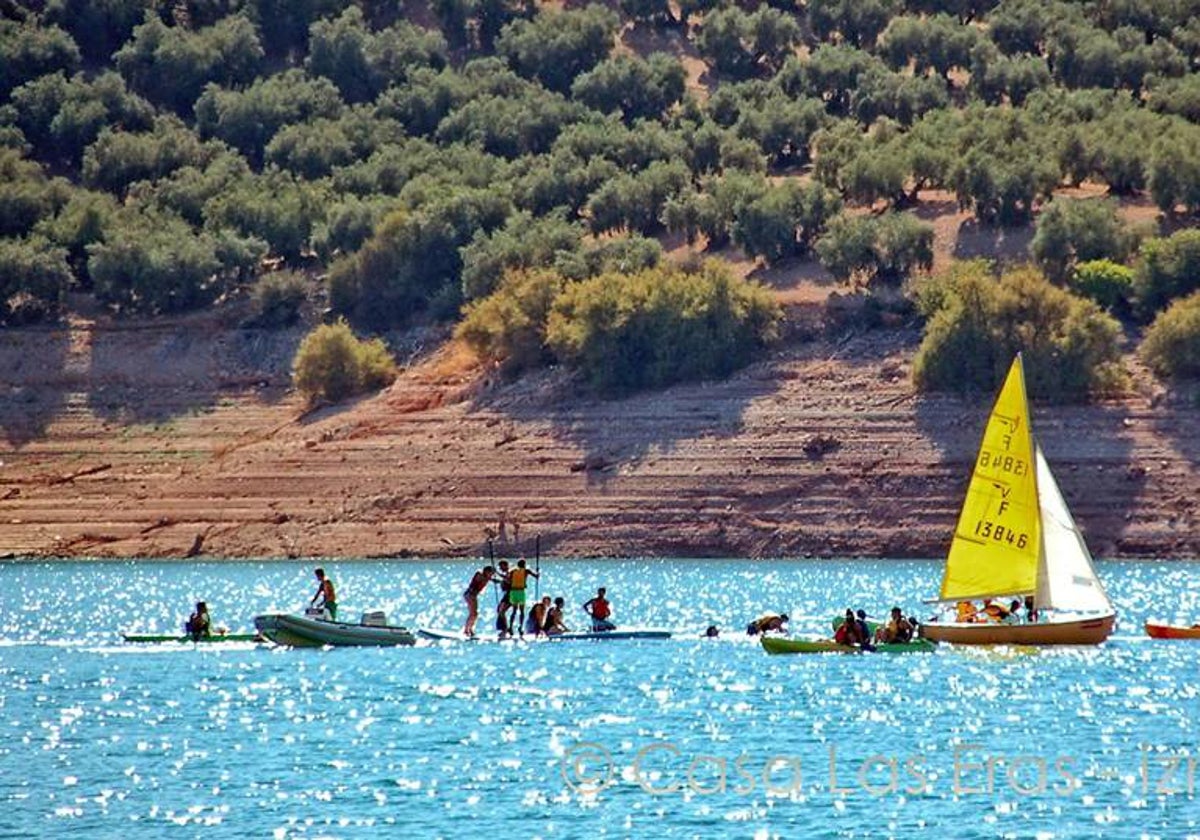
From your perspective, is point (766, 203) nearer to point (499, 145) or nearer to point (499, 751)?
point (499, 145)

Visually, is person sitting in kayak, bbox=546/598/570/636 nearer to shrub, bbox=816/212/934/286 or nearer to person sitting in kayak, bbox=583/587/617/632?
person sitting in kayak, bbox=583/587/617/632

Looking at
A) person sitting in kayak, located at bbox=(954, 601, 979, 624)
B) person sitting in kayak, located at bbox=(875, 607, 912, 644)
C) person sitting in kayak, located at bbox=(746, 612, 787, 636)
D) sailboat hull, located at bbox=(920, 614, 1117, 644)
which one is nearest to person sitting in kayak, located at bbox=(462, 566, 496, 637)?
person sitting in kayak, located at bbox=(746, 612, 787, 636)

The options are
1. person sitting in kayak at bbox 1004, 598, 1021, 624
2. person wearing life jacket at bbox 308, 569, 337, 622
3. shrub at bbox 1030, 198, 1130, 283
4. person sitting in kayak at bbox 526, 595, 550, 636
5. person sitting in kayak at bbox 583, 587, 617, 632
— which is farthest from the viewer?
shrub at bbox 1030, 198, 1130, 283

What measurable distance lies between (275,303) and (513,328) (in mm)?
15562

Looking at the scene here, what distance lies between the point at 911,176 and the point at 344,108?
38.8m

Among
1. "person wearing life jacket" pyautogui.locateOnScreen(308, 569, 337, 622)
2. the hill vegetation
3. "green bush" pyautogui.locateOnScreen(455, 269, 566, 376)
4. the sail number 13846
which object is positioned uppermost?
the hill vegetation

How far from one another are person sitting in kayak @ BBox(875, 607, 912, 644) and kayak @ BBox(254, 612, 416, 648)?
1037 centimetres

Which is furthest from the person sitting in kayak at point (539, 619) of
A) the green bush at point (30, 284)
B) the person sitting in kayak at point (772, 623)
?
the green bush at point (30, 284)

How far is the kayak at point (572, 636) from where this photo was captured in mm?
63062

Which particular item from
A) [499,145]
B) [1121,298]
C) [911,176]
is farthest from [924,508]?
[499,145]

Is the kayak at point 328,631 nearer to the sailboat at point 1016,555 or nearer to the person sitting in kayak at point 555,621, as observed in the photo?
the person sitting in kayak at point 555,621

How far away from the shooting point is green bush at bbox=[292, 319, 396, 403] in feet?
376

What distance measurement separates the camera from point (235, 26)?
162 metres

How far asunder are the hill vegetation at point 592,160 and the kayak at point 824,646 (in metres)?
43.5
